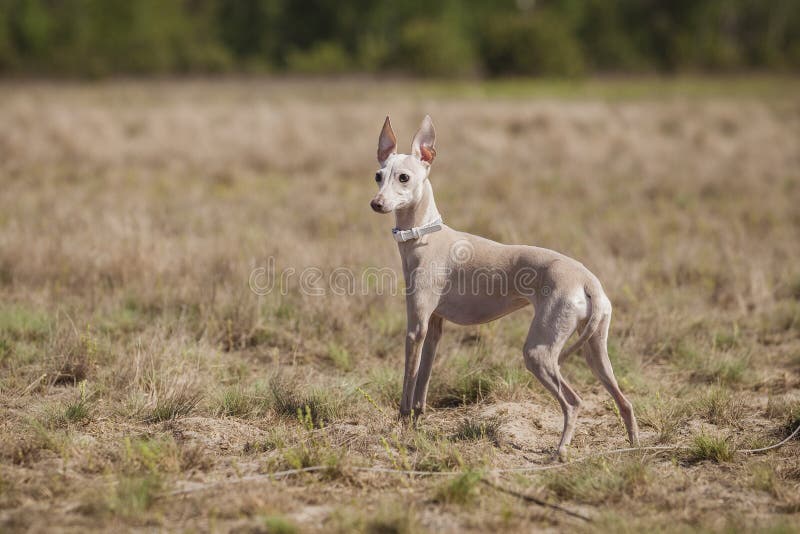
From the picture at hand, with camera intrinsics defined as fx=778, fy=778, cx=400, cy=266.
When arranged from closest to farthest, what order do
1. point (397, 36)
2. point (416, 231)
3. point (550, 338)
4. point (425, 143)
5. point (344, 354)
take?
1. point (550, 338)
2. point (416, 231)
3. point (425, 143)
4. point (344, 354)
5. point (397, 36)

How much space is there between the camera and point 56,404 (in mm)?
5055

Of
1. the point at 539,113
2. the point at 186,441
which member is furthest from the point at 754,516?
the point at 539,113

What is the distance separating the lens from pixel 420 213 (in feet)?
15.8

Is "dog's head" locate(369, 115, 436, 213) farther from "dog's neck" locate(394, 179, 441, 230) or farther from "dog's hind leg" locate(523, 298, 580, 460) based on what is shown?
"dog's hind leg" locate(523, 298, 580, 460)

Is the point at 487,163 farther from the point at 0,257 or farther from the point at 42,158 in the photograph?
the point at 0,257

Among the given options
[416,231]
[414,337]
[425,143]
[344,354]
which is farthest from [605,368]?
[344,354]

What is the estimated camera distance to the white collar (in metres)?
4.73

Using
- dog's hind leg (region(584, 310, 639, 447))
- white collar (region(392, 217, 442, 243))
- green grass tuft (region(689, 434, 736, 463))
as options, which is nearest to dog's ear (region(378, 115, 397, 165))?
white collar (region(392, 217, 442, 243))

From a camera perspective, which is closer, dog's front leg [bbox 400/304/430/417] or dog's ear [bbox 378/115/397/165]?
dog's front leg [bbox 400/304/430/417]

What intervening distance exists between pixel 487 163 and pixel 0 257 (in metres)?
9.32

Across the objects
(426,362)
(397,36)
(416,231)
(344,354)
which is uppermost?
(397,36)

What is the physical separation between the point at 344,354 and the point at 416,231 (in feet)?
A: 6.13

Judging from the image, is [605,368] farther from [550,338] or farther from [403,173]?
[403,173]

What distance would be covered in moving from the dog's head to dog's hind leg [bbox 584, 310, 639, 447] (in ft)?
4.38
